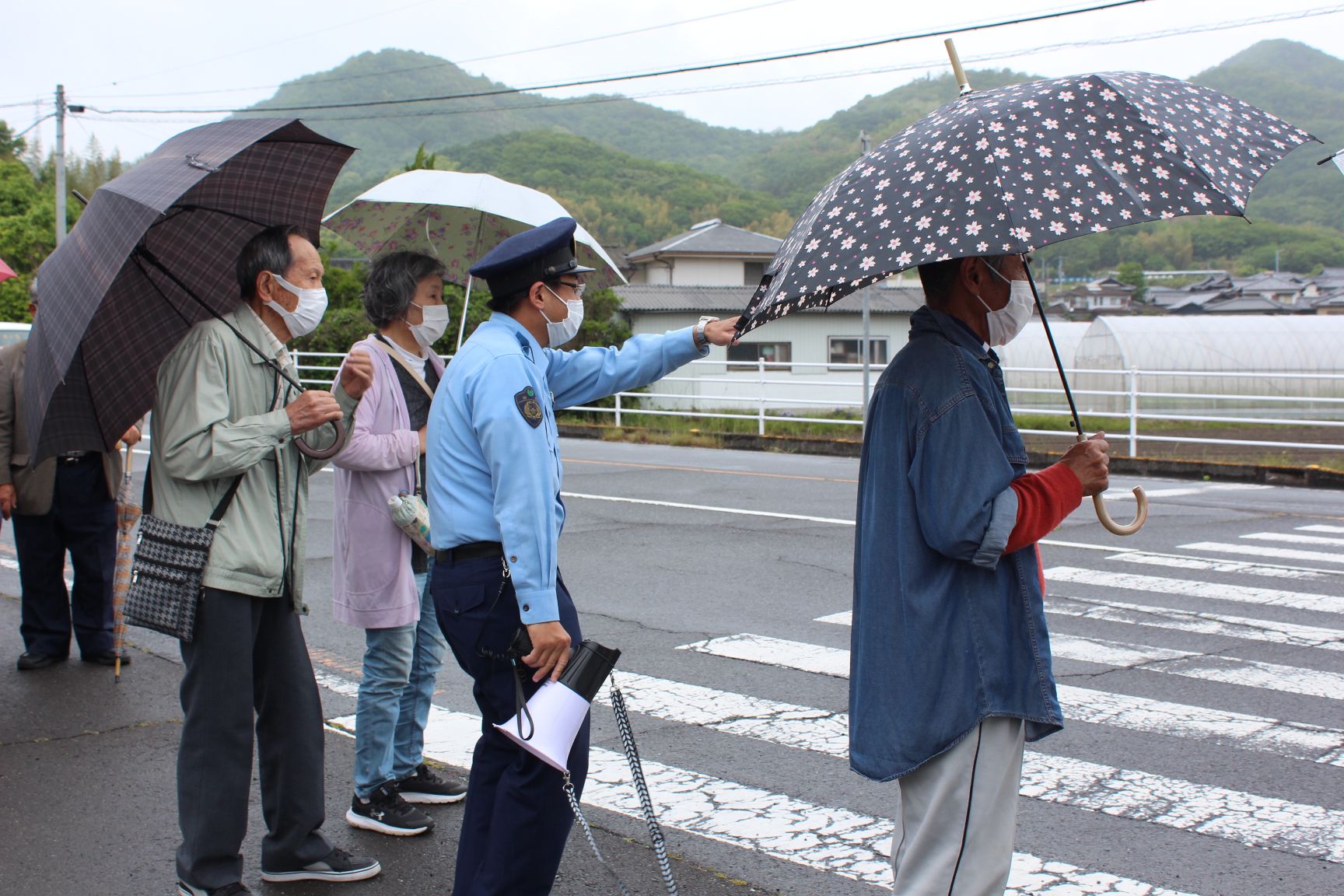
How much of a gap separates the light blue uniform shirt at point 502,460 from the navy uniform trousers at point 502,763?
10 cm

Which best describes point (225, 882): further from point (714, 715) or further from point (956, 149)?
point (956, 149)

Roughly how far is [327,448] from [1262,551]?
844cm

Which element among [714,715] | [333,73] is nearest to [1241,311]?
[714,715]

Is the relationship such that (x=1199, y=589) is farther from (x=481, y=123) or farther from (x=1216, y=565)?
(x=481, y=123)

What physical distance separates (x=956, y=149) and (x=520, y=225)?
9.55ft

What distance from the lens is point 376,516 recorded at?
411 cm

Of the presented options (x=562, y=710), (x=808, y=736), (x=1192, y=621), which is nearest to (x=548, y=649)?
(x=562, y=710)

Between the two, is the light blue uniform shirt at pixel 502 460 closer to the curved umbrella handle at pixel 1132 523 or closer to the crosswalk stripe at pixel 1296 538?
the curved umbrella handle at pixel 1132 523

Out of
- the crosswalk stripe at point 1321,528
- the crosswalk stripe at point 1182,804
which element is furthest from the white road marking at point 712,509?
the crosswalk stripe at point 1182,804

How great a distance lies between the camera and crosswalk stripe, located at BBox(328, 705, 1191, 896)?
145 inches

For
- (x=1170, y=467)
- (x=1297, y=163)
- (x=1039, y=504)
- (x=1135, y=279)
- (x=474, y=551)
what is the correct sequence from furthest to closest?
(x=1297, y=163) < (x=1135, y=279) < (x=1170, y=467) < (x=474, y=551) < (x=1039, y=504)

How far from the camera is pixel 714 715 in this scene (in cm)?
541

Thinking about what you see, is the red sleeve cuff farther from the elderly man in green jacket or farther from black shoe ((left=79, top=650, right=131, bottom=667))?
black shoe ((left=79, top=650, right=131, bottom=667))

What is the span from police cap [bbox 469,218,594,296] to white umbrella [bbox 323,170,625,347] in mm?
1195
